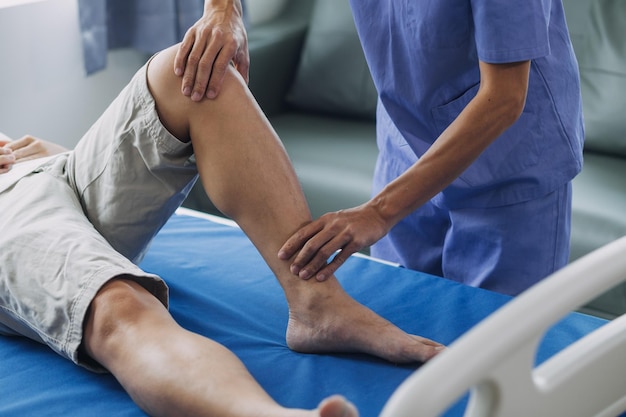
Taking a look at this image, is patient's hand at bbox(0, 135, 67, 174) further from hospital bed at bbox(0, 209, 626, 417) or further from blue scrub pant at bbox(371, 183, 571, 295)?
blue scrub pant at bbox(371, 183, 571, 295)

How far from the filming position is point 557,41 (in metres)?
1.62

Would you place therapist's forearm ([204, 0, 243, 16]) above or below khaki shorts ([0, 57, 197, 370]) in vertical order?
above

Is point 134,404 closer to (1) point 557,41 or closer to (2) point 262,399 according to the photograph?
(2) point 262,399

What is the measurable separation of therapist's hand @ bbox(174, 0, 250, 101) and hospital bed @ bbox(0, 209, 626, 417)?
43 cm

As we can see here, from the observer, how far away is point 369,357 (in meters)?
1.50

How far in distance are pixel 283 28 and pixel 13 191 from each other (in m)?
1.87

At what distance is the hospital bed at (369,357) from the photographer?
2.92ft

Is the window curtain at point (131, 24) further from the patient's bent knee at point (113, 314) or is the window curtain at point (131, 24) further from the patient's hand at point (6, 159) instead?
the patient's bent knee at point (113, 314)

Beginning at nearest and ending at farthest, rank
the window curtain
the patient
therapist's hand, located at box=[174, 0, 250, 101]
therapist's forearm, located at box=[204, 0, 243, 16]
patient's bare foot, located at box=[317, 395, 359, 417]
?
1. patient's bare foot, located at box=[317, 395, 359, 417]
2. the patient
3. therapist's hand, located at box=[174, 0, 250, 101]
4. therapist's forearm, located at box=[204, 0, 243, 16]
5. the window curtain

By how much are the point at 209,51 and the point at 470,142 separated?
501 mm

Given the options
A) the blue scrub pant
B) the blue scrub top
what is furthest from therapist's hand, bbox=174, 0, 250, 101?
the blue scrub pant

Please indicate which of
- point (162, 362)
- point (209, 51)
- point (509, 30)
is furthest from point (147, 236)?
point (509, 30)

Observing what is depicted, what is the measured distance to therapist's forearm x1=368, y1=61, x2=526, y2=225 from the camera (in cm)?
143

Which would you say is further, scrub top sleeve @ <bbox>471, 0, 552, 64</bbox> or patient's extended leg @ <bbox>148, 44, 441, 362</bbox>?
patient's extended leg @ <bbox>148, 44, 441, 362</bbox>
